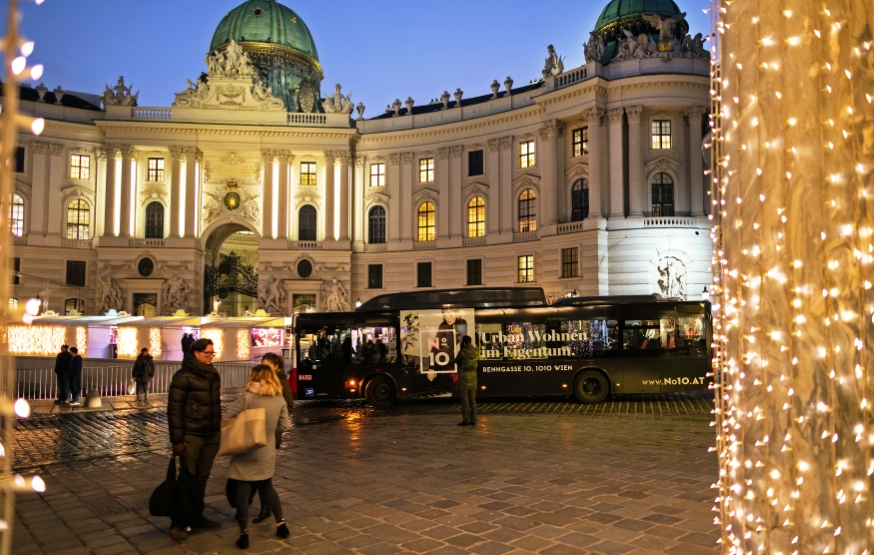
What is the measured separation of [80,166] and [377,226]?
2085cm

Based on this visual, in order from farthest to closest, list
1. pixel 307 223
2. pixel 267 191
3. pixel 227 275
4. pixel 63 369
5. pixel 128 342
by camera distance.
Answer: pixel 227 275 < pixel 307 223 < pixel 267 191 < pixel 128 342 < pixel 63 369

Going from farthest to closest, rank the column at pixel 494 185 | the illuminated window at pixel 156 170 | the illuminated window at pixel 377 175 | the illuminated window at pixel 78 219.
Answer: the illuminated window at pixel 377 175, the illuminated window at pixel 156 170, the illuminated window at pixel 78 219, the column at pixel 494 185

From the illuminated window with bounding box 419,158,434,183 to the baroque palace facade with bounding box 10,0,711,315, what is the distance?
9cm

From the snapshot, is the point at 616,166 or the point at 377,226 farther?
the point at 377,226

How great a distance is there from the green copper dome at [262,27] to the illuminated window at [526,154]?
2380cm

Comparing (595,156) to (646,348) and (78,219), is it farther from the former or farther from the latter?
(78,219)

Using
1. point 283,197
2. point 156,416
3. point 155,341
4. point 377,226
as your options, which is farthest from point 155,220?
point 156,416

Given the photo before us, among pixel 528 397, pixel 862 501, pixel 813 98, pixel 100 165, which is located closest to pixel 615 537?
pixel 862 501

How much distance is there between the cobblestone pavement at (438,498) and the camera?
21.4 feet

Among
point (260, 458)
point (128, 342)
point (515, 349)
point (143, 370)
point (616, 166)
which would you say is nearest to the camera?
point (260, 458)

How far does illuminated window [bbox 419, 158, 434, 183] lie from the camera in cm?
4744

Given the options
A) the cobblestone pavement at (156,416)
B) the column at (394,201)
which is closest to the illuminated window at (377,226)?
the column at (394,201)

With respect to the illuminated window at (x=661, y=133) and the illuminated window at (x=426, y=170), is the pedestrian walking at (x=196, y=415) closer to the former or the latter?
the illuminated window at (x=661, y=133)

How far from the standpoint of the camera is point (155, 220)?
154 feet
